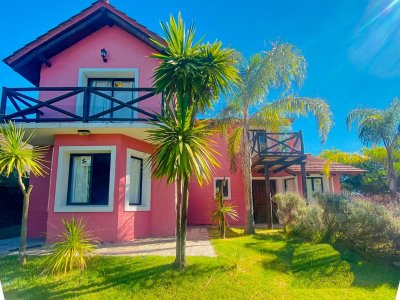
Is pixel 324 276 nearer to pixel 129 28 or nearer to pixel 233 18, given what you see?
pixel 233 18

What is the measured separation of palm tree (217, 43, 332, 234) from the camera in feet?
38.7

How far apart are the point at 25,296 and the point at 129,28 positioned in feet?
34.1

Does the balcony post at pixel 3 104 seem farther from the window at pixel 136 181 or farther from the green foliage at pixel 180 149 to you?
the green foliage at pixel 180 149

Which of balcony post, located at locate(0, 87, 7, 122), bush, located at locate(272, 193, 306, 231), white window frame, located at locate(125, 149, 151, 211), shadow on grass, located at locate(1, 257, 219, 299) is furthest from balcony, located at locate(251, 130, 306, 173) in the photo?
balcony post, located at locate(0, 87, 7, 122)

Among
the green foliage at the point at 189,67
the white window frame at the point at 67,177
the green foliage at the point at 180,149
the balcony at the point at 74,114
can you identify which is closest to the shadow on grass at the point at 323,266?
the green foliage at the point at 180,149

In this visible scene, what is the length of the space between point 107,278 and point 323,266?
20.3 ft

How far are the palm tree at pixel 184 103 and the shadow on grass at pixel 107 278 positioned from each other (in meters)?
0.48

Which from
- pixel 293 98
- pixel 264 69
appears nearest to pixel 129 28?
pixel 264 69

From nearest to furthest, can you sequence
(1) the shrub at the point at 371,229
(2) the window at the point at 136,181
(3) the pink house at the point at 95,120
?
(1) the shrub at the point at 371,229
(3) the pink house at the point at 95,120
(2) the window at the point at 136,181

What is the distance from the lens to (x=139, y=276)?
20.5ft

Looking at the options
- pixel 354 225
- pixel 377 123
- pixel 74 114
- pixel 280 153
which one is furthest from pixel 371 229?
pixel 74 114

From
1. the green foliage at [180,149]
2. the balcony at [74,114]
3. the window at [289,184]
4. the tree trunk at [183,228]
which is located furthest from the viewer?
the window at [289,184]

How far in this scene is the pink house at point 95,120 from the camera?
9.40 meters

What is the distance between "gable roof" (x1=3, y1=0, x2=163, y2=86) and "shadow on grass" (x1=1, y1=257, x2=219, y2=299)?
8.75 m
